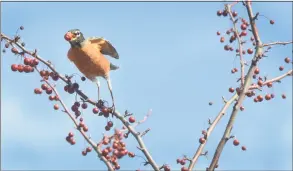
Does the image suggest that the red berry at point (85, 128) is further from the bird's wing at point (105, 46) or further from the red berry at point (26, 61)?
the bird's wing at point (105, 46)

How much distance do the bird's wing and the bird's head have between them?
20 centimetres

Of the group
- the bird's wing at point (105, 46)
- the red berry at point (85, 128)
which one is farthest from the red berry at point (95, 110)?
the bird's wing at point (105, 46)

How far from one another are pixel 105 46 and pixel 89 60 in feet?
1.32

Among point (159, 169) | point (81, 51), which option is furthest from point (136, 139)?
point (81, 51)

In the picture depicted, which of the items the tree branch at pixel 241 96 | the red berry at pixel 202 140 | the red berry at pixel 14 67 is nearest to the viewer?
the tree branch at pixel 241 96

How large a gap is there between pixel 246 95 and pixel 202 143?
0.61m

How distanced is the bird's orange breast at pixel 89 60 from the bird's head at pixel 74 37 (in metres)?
0.08

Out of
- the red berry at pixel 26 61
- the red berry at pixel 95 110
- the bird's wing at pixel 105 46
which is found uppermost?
the bird's wing at pixel 105 46

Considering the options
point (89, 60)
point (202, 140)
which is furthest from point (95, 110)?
point (89, 60)

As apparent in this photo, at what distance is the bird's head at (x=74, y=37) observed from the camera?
5.06 metres

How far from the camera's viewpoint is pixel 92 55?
5887 millimetres

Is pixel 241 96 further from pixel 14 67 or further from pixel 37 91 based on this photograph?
pixel 14 67

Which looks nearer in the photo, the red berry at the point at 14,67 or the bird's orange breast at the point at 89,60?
the red berry at the point at 14,67

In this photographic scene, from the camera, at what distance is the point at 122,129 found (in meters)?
4.66
